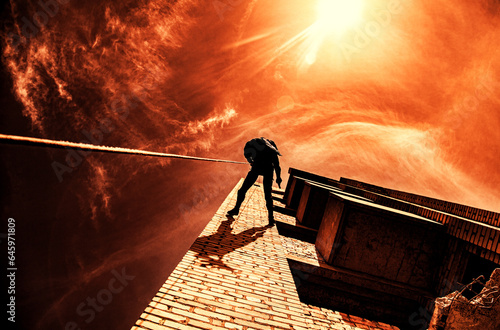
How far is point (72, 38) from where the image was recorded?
18.5 meters

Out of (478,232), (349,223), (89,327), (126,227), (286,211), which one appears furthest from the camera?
(126,227)

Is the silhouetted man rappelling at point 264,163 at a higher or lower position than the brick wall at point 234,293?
higher

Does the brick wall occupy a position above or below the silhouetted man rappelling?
below

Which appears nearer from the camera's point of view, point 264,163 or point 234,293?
point 234,293

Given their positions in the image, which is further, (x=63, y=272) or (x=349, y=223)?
(x=63, y=272)

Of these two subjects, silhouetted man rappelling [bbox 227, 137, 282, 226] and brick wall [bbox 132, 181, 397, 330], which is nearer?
brick wall [bbox 132, 181, 397, 330]

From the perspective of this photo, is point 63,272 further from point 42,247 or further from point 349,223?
point 349,223

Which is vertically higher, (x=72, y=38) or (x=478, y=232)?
(x=72, y=38)

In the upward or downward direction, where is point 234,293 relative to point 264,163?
downward

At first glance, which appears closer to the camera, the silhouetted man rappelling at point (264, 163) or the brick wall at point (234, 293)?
the brick wall at point (234, 293)

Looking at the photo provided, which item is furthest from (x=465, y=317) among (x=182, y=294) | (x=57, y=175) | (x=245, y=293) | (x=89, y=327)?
(x=57, y=175)

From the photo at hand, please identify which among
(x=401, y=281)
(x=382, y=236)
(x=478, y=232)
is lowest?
(x=401, y=281)

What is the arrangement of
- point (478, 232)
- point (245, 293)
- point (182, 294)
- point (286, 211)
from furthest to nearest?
point (286, 211) < point (478, 232) < point (245, 293) < point (182, 294)

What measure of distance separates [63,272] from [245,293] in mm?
22274
